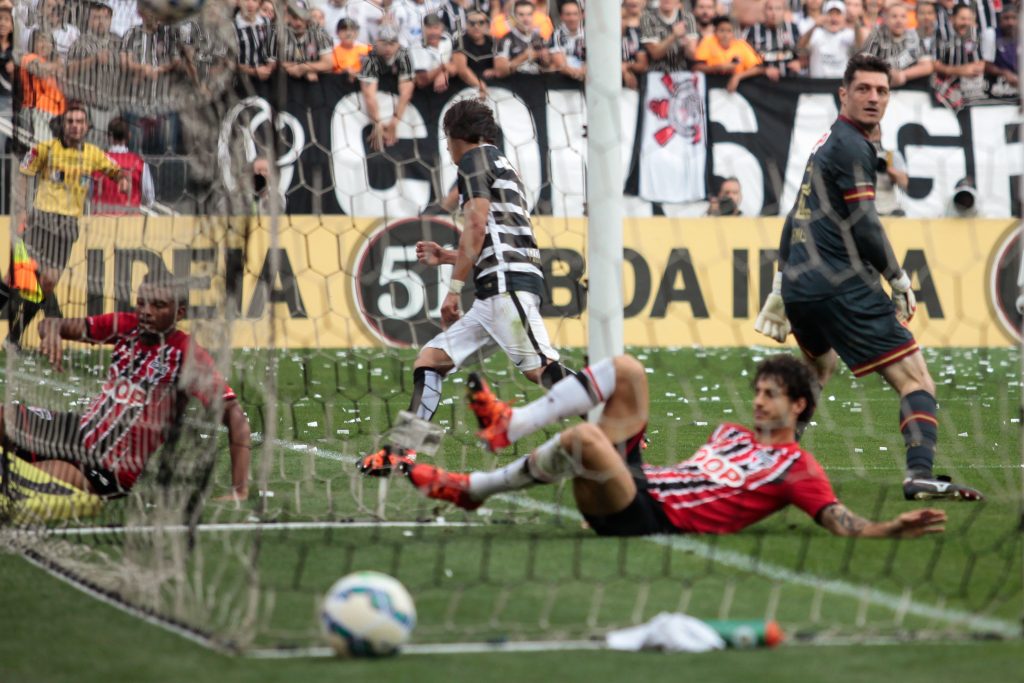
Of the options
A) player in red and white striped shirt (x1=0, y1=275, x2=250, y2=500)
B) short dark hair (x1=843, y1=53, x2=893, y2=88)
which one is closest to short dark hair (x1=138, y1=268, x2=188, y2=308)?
player in red and white striped shirt (x1=0, y1=275, x2=250, y2=500)

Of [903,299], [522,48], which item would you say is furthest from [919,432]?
[522,48]

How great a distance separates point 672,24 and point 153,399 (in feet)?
33.2

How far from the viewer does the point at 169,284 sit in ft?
20.7

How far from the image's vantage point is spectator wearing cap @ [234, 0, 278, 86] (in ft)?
25.1

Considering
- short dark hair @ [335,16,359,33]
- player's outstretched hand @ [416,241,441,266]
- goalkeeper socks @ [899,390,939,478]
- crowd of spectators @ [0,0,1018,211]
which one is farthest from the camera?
short dark hair @ [335,16,359,33]

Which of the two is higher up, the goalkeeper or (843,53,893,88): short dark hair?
(843,53,893,88): short dark hair

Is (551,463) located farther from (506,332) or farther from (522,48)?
(522,48)

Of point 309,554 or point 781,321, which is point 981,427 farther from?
point 309,554

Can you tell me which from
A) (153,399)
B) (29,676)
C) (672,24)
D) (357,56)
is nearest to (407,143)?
(357,56)

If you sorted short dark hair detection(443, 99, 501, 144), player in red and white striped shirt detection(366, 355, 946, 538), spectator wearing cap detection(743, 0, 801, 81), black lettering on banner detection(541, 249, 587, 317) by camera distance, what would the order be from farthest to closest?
spectator wearing cap detection(743, 0, 801, 81), black lettering on banner detection(541, 249, 587, 317), short dark hair detection(443, 99, 501, 144), player in red and white striped shirt detection(366, 355, 946, 538)

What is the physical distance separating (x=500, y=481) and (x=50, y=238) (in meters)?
2.33

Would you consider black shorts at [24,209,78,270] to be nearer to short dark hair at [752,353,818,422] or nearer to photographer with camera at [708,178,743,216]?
short dark hair at [752,353,818,422]

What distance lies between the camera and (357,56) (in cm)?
1356

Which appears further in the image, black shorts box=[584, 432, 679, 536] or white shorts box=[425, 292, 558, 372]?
white shorts box=[425, 292, 558, 372]
